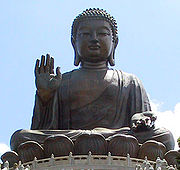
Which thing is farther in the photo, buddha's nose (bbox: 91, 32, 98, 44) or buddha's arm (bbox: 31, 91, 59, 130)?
buddha's nose (bbox: 91, 32, 98, 44)

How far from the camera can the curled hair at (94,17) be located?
16.0m

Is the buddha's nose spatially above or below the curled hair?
below

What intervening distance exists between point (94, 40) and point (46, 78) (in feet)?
6.60

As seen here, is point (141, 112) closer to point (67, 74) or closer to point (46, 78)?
point (67, 74)

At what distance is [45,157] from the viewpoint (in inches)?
513

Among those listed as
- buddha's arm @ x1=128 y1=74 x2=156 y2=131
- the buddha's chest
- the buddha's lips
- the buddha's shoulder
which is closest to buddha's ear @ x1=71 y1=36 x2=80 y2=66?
the buddha's shoulder

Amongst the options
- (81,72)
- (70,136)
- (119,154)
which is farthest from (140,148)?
(81,72)

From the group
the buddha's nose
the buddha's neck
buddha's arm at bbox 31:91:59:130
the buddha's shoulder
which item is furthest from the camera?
the buddha's neck

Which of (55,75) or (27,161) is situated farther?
(55,75)

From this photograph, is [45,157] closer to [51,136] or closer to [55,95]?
[51,136]

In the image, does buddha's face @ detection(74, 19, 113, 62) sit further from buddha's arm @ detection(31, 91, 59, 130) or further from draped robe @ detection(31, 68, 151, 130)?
buddha's arm @ detection(31, 91, 59, 130)

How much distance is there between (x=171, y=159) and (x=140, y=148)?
2.19ft

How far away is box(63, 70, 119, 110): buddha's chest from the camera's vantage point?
15.1 metres

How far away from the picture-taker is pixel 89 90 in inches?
594
